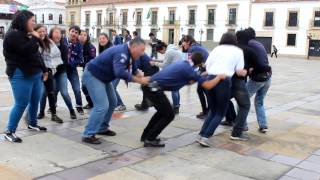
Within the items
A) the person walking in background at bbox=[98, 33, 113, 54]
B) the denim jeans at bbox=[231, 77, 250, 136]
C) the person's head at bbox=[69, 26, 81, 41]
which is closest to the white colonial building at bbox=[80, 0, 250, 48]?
the person walking in background at bbox=[98, 33, 113, 54]

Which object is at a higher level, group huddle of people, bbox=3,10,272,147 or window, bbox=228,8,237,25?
window, bbox=228,8,237,25

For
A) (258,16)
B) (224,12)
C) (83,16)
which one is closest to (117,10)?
(83,16)

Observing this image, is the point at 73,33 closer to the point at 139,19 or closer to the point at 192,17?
the point at 192,17

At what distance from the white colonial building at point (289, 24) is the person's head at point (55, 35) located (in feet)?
156

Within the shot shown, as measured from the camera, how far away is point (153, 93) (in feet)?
18.5

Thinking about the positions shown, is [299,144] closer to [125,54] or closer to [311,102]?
[125,54]

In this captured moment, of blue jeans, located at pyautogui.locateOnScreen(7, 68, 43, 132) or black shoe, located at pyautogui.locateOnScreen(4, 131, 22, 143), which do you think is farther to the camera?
black shoe, located at pyautogui.locateOnScreen(4, 131, 22, 143)

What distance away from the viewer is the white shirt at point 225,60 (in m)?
5.88

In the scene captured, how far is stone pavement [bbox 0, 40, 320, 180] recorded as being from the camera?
480 cm

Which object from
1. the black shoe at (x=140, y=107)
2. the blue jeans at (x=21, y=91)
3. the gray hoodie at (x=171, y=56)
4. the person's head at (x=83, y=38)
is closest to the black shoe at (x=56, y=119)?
the blue jeans at (x=21, y=91)

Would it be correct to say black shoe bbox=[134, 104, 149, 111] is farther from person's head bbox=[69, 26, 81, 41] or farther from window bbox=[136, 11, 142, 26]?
window bbox=[136, 11, 142, 26]

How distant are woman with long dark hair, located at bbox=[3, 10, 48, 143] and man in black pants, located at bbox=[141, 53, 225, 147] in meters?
1.47

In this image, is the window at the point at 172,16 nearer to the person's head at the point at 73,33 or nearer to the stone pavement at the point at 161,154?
the stone pavement at the point at 161,154

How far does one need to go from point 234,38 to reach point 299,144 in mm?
1851
